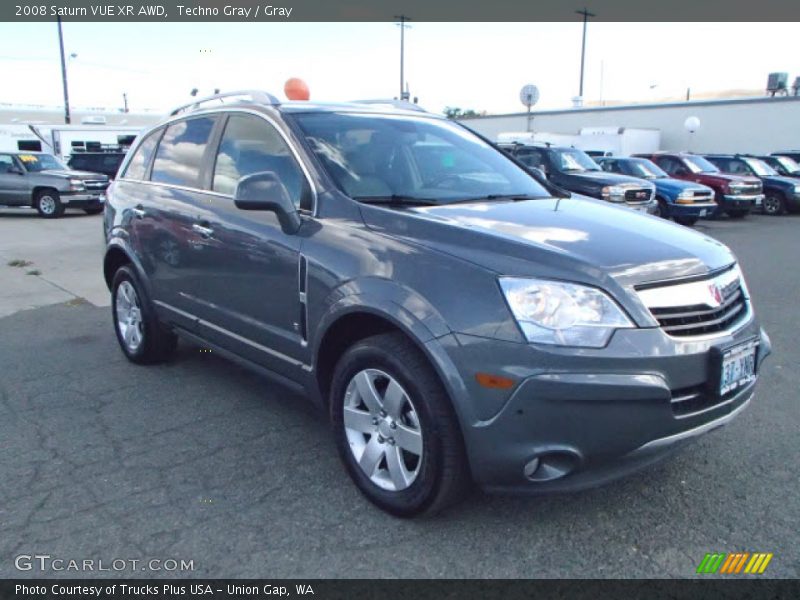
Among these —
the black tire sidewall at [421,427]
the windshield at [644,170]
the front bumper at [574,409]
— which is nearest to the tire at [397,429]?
the black tire sidewall at [421,427]

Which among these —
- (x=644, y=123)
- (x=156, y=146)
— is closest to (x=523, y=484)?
(x=156, y=146)

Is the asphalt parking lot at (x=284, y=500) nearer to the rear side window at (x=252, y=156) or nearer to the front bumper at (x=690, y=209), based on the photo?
the rear side window at (x=252, y=156)

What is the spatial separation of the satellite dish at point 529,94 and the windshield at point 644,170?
609cm

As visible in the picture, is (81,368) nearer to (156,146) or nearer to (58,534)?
(156,146)

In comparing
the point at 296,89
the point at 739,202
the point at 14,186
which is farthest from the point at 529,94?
the point at 296,89

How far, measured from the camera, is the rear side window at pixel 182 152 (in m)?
4.41

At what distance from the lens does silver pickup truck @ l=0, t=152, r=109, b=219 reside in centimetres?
1792

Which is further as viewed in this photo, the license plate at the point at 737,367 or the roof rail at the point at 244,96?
the roof rail at the point at 244,96

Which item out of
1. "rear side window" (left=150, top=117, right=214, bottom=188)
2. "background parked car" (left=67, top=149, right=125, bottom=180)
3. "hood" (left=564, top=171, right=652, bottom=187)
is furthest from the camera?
"background parked car" (left=67, top=149, right=125, bottom=180)

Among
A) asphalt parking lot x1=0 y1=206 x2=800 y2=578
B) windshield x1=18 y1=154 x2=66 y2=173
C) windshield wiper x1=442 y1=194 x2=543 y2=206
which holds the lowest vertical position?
asphalt parking lot x1=0 y1=206 x2=800 y2=578

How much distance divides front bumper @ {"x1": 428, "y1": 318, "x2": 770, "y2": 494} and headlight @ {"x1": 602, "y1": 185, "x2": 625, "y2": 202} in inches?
420

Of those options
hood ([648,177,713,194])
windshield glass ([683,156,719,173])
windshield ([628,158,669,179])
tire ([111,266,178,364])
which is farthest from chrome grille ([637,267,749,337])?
windshield glass ([683,156,719,173])

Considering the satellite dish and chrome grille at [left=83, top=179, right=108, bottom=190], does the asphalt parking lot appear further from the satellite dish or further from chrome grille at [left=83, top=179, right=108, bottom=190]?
the satellite dish

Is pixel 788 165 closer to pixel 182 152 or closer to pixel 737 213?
pixel 737 213
